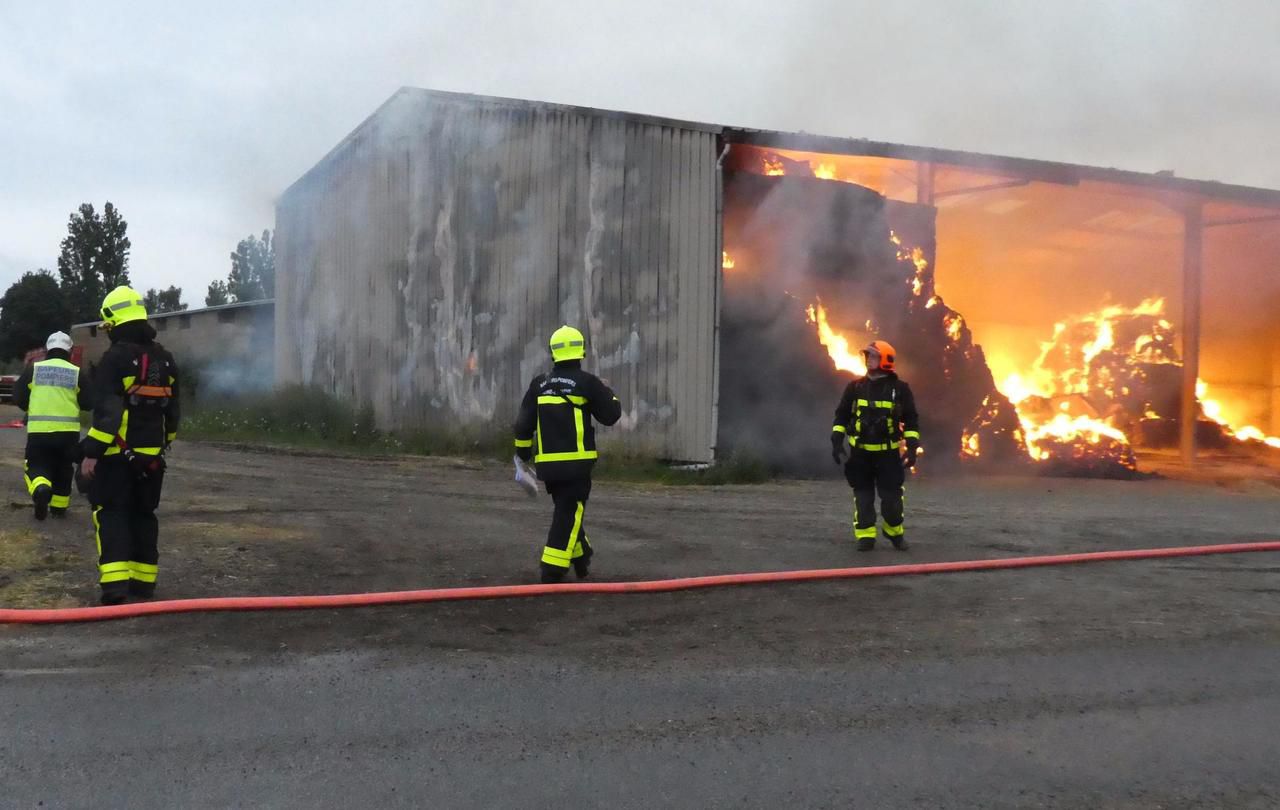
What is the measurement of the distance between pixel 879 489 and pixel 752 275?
22.5ft

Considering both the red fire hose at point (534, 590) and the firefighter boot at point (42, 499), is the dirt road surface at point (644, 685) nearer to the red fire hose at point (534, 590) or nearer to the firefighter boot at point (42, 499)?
the red fire hose at point (534, 590)

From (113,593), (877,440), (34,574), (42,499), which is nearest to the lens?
(113,593)

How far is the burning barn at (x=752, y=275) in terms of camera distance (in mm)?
13133

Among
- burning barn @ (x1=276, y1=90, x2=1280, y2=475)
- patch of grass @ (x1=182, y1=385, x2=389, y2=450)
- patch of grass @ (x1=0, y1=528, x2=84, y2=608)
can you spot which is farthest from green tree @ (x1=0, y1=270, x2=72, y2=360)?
patch of grass @ (x1=0, y1=528, x2=84, y2=608)

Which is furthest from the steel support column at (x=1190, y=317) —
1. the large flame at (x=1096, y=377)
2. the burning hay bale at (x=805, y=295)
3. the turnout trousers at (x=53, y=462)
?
the turnout trousers at (x=53, y=462)

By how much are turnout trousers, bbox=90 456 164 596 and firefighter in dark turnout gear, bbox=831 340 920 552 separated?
4663 millimetres

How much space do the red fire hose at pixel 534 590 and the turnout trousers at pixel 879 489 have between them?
27.0 inches

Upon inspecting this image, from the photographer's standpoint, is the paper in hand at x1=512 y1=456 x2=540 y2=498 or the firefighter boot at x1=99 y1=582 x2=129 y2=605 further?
the paper in hand at x1=512 y1=456 x2=540 y2=498

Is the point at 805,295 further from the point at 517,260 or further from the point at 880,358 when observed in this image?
the point at 880,358

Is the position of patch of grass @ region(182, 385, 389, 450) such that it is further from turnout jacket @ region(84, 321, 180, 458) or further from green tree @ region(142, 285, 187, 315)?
green tree @ region(142, 285, 187, 315)

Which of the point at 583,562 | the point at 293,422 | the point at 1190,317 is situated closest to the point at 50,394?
the point at 583,562

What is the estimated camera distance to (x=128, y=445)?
505cm

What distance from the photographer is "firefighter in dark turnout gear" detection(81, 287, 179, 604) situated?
16.1 ft

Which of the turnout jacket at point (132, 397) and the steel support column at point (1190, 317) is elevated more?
the steel support column at point (1190, 317)
